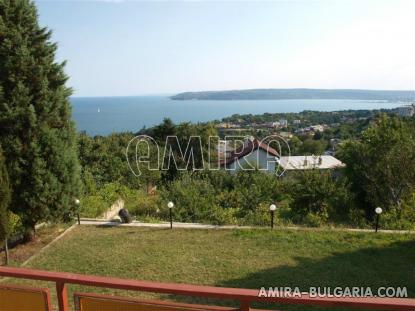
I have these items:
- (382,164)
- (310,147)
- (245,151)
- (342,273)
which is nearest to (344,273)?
(342,273)

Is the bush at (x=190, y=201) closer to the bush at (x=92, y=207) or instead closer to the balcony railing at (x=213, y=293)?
the bush at (x=92, y=207)

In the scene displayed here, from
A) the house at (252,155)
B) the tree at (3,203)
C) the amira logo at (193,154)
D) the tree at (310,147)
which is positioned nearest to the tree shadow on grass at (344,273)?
the tree at (3,203)

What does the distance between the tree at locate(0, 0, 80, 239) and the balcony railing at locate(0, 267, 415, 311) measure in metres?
5.86

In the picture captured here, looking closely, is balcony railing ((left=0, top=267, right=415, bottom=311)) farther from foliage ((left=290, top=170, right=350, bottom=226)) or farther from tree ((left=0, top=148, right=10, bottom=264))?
foliage ((left=290, top=170, right=350, bottom=226))

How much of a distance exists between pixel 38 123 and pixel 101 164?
35.5 ft

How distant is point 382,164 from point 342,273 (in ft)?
31.0

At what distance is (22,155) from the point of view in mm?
7602

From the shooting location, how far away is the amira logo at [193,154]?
19.9 metres

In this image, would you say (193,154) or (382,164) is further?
(193,154)

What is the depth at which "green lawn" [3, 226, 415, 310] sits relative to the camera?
6133 mm

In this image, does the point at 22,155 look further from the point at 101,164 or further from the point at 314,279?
the point at 101,164

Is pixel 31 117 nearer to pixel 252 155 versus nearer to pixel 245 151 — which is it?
pixel 245 151

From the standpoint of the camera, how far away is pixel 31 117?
295 inches

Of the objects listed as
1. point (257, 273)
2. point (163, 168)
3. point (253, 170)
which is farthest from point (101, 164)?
point (257, 273)
